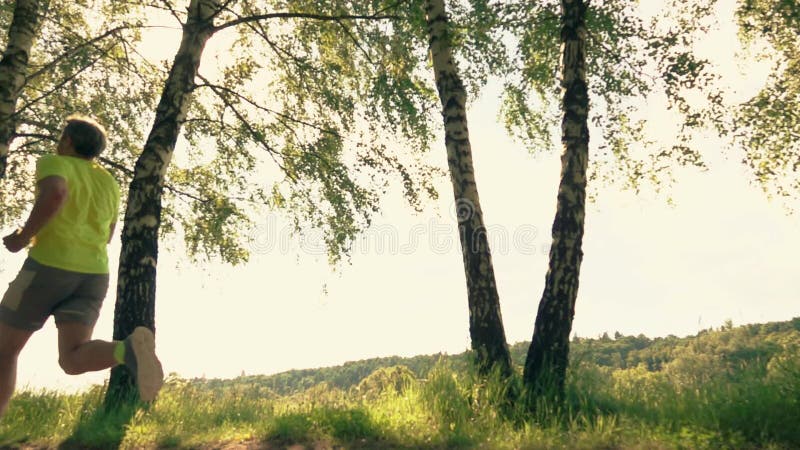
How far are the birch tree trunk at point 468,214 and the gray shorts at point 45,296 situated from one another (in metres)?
4.50

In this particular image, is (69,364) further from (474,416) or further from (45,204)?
(474,416)

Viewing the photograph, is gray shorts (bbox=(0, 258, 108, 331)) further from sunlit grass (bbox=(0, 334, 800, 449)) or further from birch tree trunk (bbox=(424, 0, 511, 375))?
birch tree trunk (bbox=(424, 0, 511, 375))

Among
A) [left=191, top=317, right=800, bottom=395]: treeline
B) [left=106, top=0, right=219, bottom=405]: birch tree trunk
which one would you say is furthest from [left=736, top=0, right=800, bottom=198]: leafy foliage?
[left=106, top=0, right=219, bottom=405]: birch tree trunk

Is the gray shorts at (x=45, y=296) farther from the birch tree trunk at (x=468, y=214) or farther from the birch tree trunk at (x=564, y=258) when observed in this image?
the birch tree trunk at (x=564, y=258)

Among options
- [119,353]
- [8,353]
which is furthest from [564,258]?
[8,353]

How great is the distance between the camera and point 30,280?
4164 millimetres

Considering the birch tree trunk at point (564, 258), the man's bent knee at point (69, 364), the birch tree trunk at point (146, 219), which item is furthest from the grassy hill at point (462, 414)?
the man's bent knee at point (69, 364)

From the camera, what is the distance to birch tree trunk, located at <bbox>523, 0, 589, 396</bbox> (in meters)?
7.12

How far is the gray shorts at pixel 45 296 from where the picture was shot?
417 cm

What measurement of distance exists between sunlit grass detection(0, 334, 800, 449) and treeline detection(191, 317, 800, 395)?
203mm

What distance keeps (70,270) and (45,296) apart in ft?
0.81

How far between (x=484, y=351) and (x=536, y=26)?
18.1 feet

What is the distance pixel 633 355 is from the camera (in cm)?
5981

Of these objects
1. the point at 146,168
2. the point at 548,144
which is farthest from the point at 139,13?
the point at 548,144
